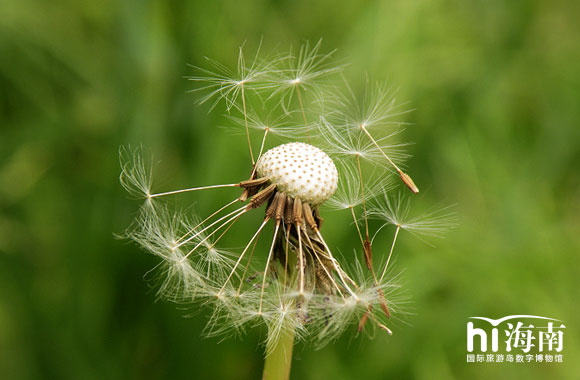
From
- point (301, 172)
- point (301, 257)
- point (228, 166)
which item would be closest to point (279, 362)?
point (301, 257)

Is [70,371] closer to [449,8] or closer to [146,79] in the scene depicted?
[146,79]

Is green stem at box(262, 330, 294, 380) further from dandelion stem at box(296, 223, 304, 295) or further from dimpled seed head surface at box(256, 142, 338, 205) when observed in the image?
dimpled seed head surface at box(256, 142, 338, 205)

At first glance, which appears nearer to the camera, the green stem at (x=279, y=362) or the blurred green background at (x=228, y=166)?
the green stem at (x=279, y=362)

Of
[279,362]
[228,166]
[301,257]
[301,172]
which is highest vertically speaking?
[228,166]

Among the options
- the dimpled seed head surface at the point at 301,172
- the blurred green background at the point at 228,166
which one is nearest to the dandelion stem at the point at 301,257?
the dimpled seed head surface at the point at 301,172

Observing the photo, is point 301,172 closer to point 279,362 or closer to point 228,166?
point 279,362

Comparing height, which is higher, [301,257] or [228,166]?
[228,166]

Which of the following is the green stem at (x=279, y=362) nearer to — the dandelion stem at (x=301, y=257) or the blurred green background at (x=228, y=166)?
the dandelion stem at (x=301, y=257)
